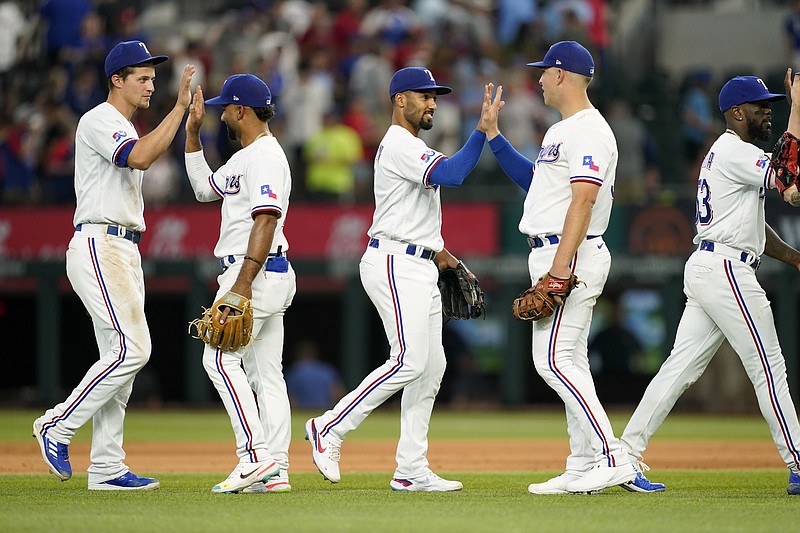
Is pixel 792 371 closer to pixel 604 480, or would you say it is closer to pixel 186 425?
pixel 186 425

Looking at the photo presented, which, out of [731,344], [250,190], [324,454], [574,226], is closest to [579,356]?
[574,226]

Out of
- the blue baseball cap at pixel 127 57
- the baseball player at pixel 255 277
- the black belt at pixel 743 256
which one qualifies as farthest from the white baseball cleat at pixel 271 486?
the black belt at pixel 743 256

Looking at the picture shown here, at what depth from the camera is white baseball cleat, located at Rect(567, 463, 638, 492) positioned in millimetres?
6508

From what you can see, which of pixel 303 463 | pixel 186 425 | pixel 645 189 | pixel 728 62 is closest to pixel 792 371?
pixel 645 189

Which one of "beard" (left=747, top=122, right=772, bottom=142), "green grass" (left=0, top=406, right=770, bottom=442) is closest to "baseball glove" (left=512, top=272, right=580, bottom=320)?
"beard" (left=747, top=122, right=772, bottom=142)

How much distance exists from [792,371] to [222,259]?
1059 centimetres

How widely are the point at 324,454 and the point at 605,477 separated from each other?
148 cm

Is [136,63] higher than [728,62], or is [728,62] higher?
[728,62]

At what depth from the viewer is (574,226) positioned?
6.42 meters

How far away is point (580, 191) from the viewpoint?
6.49 m

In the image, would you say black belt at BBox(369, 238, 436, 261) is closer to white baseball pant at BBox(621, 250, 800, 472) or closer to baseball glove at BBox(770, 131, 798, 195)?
white baseball pant at BBox(621, 250, 800, 472)

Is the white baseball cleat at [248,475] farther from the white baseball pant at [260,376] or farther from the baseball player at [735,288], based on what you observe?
the baseball player at [735,288]

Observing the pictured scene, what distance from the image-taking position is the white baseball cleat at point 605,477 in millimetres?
6508

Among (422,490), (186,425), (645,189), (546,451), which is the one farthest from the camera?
(645,189)
